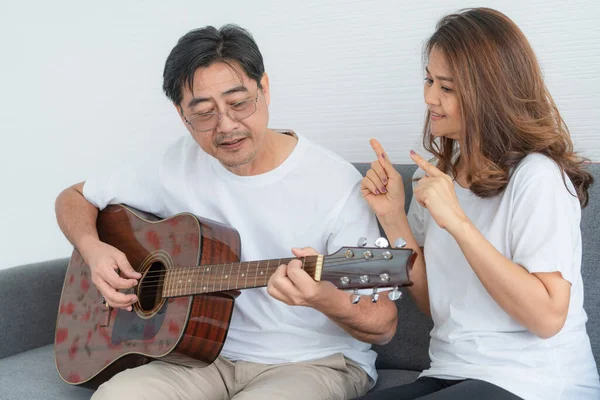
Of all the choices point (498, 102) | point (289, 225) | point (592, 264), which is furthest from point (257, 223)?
point (592, 264)

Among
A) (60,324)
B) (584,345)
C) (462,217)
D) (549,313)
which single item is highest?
(462,217)

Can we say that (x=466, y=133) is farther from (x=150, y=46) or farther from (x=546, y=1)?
(x=150, y=46)

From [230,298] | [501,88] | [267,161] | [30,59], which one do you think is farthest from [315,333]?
[30,59]

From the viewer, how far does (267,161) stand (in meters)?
2.04

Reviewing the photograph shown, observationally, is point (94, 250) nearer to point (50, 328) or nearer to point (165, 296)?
point (165, 296)

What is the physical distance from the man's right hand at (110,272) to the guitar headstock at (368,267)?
0.65 m

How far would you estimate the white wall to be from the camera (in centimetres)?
213

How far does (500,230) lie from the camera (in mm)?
1669

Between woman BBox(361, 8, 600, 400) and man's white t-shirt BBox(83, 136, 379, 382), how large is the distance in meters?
0.25

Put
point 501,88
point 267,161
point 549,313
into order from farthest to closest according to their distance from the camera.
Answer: point 267,161 < point 501,88 < point 549,313

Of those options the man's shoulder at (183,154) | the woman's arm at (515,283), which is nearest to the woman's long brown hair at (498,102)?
the woman's arm at (515,283)

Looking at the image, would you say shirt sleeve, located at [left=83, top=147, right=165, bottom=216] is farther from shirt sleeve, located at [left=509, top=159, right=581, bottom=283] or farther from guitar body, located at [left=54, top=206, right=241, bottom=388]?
shirt sleeve, located at [left=509, top=159, right=581, bottom=283]

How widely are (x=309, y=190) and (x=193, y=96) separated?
0.37 meters

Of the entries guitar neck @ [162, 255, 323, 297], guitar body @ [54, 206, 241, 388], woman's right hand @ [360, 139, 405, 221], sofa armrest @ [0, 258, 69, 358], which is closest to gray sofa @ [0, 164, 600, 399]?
sofa armrest @ [0, 258, 69, 358]
